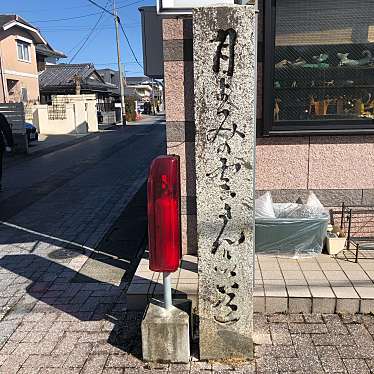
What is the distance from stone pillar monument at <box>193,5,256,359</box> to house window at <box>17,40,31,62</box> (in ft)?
95.3

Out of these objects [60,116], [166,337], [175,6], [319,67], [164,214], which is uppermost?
[175,6]

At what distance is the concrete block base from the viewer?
2.98 metres

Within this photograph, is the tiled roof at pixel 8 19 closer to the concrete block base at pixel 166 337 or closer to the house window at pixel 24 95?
the house window at pixel 24 95

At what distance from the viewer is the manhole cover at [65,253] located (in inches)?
207

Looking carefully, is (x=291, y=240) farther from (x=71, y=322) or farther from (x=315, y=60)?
(x=71, y=322)

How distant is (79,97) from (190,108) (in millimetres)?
24217

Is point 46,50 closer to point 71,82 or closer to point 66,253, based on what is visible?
point 71,82

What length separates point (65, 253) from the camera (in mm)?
5391

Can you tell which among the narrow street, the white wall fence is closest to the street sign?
the narrow street

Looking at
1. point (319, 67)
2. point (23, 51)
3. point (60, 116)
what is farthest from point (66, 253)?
point (23, 51)

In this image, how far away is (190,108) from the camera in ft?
13.7

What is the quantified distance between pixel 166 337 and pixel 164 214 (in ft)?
3.01

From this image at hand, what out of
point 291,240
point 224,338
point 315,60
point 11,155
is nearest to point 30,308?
point 224,338

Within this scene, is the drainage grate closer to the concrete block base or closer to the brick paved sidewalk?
the brick paved sidewalk
